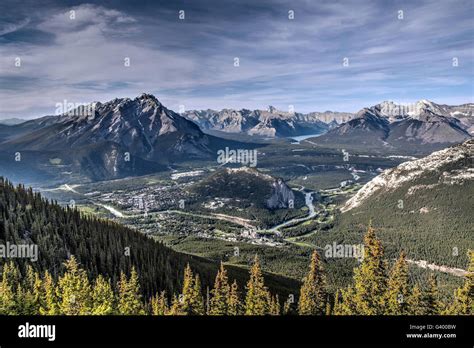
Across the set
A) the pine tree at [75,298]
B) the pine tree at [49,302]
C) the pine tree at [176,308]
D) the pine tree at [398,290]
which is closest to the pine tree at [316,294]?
the pine tree at [398,290]

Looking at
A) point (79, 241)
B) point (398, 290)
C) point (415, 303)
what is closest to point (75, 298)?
point (398, 290)

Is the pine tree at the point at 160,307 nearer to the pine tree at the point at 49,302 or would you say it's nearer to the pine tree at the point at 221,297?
the pine tree at the point at 221,297

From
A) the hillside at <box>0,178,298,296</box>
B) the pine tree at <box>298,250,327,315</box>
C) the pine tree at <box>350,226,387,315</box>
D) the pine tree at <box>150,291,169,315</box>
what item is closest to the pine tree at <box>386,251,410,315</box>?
the pine tree at <box>350,226,387,315</box>

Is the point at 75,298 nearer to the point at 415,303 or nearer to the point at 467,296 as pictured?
the point at 415,303
